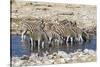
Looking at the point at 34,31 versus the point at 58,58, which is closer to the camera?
the point at 34,31

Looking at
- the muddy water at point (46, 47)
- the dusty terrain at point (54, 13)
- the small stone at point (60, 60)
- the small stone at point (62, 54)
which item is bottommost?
the small stone at point (60, 60)

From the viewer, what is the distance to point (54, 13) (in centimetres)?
253

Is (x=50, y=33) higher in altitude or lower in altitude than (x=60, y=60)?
higher

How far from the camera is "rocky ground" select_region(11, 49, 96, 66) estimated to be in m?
2.38

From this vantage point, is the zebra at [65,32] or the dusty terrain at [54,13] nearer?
the dusty terrain at [54,13]

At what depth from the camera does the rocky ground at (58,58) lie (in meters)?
2.38

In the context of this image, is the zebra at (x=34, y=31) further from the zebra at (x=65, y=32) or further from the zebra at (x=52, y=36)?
the zebra at (x=65, y=32)

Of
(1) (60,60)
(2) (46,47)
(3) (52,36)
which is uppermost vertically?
(3) (52,36)

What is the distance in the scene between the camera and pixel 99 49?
276cm

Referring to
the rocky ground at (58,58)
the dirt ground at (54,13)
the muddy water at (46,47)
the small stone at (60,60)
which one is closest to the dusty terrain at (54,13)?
the dirt ground at (54,13)

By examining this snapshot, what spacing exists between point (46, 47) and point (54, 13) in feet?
1.41

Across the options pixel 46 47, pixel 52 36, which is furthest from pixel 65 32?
pixel 46 47

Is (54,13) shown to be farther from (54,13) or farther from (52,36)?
(52,36)
